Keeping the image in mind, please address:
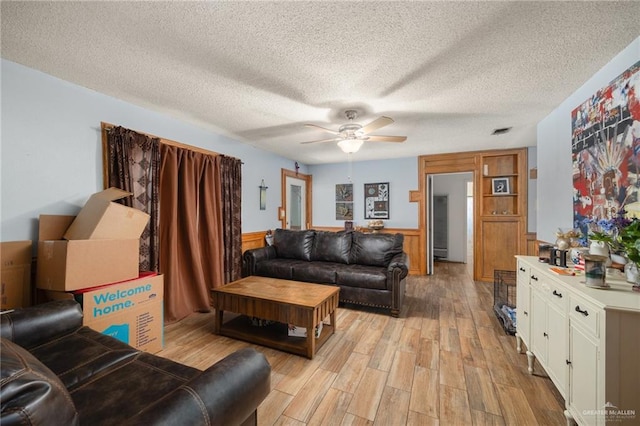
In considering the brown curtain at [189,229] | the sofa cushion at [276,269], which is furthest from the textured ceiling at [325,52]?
the sofa cushion at [276,269]

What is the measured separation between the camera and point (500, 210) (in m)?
4.69

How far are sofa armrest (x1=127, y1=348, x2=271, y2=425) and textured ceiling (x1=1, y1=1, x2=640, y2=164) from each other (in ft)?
5.92

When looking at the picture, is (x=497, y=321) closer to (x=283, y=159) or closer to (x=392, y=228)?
(x=392, y=228)

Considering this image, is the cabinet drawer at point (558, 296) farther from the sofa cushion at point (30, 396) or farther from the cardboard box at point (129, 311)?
the cardboard box at point (129, 311)

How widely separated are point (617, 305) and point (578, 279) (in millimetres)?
466

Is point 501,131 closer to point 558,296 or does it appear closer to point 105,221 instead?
point 558,296

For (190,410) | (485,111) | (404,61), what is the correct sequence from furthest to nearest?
(485,111) → (404,61) → (190,410)

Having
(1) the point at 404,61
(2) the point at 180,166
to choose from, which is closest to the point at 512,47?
(1) the point at 404,61

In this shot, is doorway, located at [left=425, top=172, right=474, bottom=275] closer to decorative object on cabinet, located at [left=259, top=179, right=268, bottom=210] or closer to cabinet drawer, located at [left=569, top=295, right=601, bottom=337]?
decorative object on cabinet, located at [left=259, top=179, right=268, bottom=210]

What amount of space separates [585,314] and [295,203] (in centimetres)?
496

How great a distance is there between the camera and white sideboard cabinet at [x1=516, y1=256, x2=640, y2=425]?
114 cm

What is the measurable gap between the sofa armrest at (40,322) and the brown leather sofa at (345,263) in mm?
2255

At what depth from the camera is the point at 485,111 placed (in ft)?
9.39

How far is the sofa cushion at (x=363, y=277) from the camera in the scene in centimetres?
317
